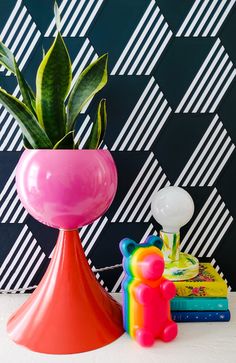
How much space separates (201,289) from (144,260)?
18cm

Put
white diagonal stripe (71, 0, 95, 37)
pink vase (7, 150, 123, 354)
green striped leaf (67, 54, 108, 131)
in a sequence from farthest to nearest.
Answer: white diagonal stripe (71, 0, 95, 37) → green striped leaf (67, 54, 108, 131) → pink vase (7, 150, 123, 354)

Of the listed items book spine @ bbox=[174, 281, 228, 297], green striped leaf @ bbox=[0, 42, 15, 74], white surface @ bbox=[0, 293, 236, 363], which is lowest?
white surface @ bbox=[0, 293, 236, 363]

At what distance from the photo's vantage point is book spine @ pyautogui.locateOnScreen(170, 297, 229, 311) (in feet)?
2.31

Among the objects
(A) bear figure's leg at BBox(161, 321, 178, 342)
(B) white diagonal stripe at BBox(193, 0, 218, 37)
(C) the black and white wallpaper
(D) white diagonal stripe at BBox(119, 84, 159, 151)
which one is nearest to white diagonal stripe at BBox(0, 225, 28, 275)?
(C) the black and white wallpaper

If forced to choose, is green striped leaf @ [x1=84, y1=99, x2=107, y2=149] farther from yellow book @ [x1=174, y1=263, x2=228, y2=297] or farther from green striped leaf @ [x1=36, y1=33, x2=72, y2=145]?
yellow book @ [x1=174, y1=263, x2=228, y2=297]

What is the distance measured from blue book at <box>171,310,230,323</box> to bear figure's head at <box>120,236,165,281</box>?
14cm

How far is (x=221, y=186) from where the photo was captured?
0.88m

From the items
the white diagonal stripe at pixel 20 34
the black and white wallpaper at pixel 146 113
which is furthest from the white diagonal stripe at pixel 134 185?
the white diagonal stripe at pixel 20 34

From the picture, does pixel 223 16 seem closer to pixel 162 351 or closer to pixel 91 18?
pixel 91 18

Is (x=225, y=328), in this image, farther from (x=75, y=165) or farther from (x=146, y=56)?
(x=146, y=56)

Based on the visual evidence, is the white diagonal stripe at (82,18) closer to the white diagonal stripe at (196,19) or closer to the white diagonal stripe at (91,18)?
the white diagonal stripe at (91,18)

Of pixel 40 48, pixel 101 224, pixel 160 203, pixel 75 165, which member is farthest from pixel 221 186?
pixel 40 48

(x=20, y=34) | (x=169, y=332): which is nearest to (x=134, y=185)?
(x=169, y=332)

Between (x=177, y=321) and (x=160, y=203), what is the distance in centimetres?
25
